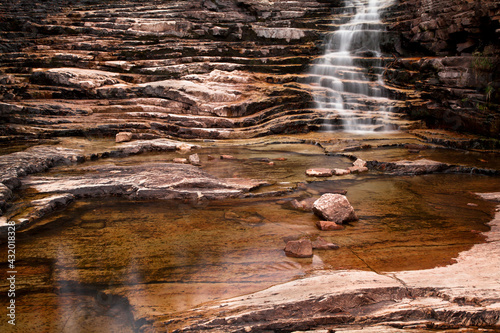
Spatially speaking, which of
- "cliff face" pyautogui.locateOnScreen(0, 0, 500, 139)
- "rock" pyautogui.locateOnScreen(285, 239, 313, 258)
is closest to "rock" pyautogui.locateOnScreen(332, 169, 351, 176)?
"rock" pyautogui.locateOnScreen(285, 239, 313, 258)

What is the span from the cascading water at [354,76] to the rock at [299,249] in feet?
28.1

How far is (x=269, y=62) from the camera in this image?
14.6 m

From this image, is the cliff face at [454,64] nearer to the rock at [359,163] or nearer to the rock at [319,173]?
the rock at [359,163]

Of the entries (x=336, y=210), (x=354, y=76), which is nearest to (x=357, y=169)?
(x=336, y=210)

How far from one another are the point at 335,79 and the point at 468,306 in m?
11.8

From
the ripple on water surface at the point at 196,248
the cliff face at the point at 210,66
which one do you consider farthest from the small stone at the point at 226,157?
the ripple on water surface at the point at 196,248

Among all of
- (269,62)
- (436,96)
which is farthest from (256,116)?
(436,96)

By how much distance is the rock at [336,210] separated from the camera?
192 inches

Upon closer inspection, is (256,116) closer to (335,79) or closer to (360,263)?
(335,79)

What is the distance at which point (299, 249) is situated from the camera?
13.0 feet

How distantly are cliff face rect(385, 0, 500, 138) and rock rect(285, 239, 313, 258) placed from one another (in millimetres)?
8987

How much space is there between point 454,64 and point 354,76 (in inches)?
135

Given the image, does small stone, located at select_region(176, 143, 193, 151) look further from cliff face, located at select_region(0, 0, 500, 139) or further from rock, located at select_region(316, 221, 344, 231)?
rock, located at select_region(316, 221, 344, 231)

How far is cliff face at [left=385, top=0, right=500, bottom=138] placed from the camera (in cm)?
1046
